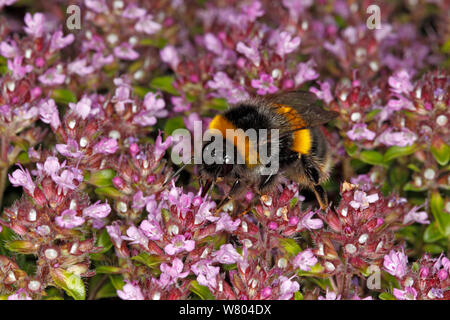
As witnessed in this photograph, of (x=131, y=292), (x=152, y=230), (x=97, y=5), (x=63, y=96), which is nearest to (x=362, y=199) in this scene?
(x=152, y=230)

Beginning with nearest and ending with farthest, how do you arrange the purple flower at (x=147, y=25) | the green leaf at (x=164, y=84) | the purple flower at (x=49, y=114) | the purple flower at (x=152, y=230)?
1. the purple flower at (x=152, y=230)
2. the purple flower at (x=49, y=114)
3. the green leaf at (x=164, y=84)
4. the purple flower at (x=147, y=25)

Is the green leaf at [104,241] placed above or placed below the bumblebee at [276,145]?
below

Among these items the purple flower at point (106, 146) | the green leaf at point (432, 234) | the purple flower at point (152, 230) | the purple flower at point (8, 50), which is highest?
the purple flower at point (8, 50)

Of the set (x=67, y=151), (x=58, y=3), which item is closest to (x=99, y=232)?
(x=67, y=151)

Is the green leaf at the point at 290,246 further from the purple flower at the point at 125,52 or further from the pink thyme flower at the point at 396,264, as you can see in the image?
the purple flower at the point at 125,52

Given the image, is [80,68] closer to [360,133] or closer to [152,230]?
[152,230]

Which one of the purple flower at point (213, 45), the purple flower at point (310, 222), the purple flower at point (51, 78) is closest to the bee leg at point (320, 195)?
the purple flower at point (310, 222)

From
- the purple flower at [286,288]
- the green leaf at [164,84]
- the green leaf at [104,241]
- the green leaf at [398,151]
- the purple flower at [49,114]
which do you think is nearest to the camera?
the purple flower at [286,288]
